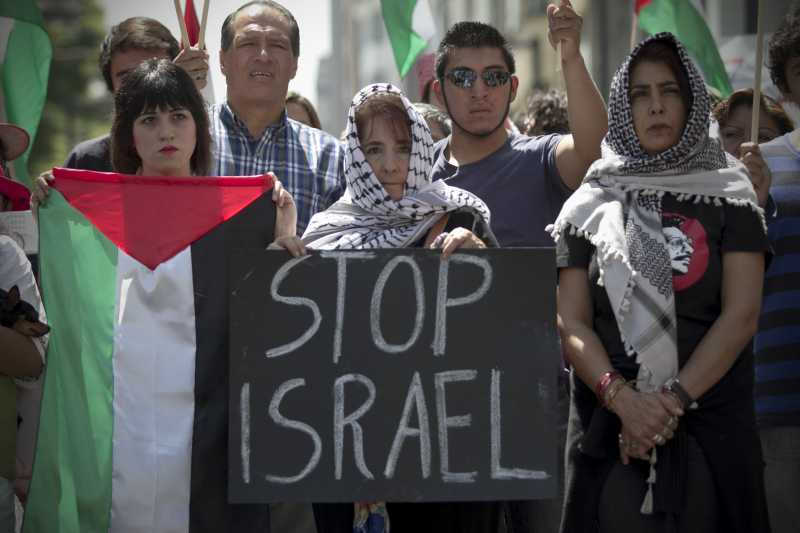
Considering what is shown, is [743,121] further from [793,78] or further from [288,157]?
[288,157]

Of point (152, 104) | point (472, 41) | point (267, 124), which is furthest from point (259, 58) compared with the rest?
point (152, 104)

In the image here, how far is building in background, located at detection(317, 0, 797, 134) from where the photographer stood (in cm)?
1224

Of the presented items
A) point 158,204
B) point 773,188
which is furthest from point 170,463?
point 773,188

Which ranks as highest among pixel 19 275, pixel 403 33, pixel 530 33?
pixel 530 33

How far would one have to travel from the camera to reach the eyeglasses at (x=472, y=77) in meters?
4.89

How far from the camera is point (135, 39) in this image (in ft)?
17.7

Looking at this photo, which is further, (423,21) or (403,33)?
(423,21)

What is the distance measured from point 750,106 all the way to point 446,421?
8.66 feet

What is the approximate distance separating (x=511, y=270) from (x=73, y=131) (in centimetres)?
4493

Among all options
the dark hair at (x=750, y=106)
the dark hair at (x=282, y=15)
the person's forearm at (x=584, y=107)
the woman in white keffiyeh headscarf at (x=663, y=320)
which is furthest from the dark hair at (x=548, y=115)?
the woman in white keffiyeh headscarf at (x=663, y=320)

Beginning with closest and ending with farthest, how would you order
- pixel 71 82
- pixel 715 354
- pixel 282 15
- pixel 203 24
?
1. pixel 715 354
2. pixel 203 24
3. pixel 282 15
4. pixel 71 82

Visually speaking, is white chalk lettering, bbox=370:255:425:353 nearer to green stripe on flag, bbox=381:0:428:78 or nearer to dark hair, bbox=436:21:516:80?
dark hair, bbox=436:21:516:80

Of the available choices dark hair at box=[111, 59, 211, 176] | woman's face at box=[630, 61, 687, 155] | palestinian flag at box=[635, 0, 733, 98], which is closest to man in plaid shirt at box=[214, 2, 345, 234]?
dark hair at box=[111, 59, 211, 176]

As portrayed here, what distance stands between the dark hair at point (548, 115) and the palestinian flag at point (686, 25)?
59 centimetres
